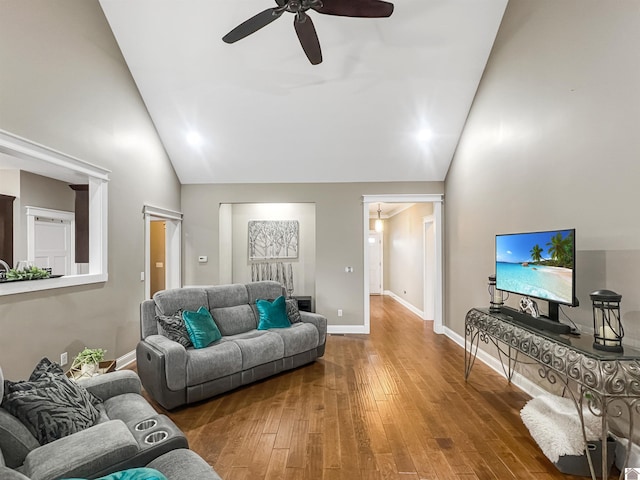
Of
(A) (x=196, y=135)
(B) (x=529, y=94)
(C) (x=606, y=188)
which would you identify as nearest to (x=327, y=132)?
(A) (x=196, y=135)

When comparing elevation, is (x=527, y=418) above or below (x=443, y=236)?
below

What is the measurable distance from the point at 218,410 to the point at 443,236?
14.5 ft

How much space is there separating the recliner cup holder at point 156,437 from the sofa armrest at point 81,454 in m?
0.13

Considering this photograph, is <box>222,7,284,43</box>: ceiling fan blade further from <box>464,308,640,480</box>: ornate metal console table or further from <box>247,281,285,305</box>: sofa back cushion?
<box>464,308,640,480</box>: ornate metal console table

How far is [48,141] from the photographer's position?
9.78 feet

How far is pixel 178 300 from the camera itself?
11.9 feet

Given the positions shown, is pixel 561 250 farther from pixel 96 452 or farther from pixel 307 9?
pixel 96 452

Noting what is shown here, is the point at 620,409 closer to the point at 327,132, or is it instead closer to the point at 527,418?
the point at 527,418

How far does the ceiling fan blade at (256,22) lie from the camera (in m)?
2.53

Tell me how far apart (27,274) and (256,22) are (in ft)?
9.25

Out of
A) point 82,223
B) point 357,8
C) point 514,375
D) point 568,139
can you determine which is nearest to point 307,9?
point 357,8

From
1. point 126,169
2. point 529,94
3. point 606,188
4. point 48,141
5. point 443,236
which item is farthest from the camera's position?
point 443,236

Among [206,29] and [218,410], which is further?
[206,29]

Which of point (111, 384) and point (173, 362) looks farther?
point (173, 362)
